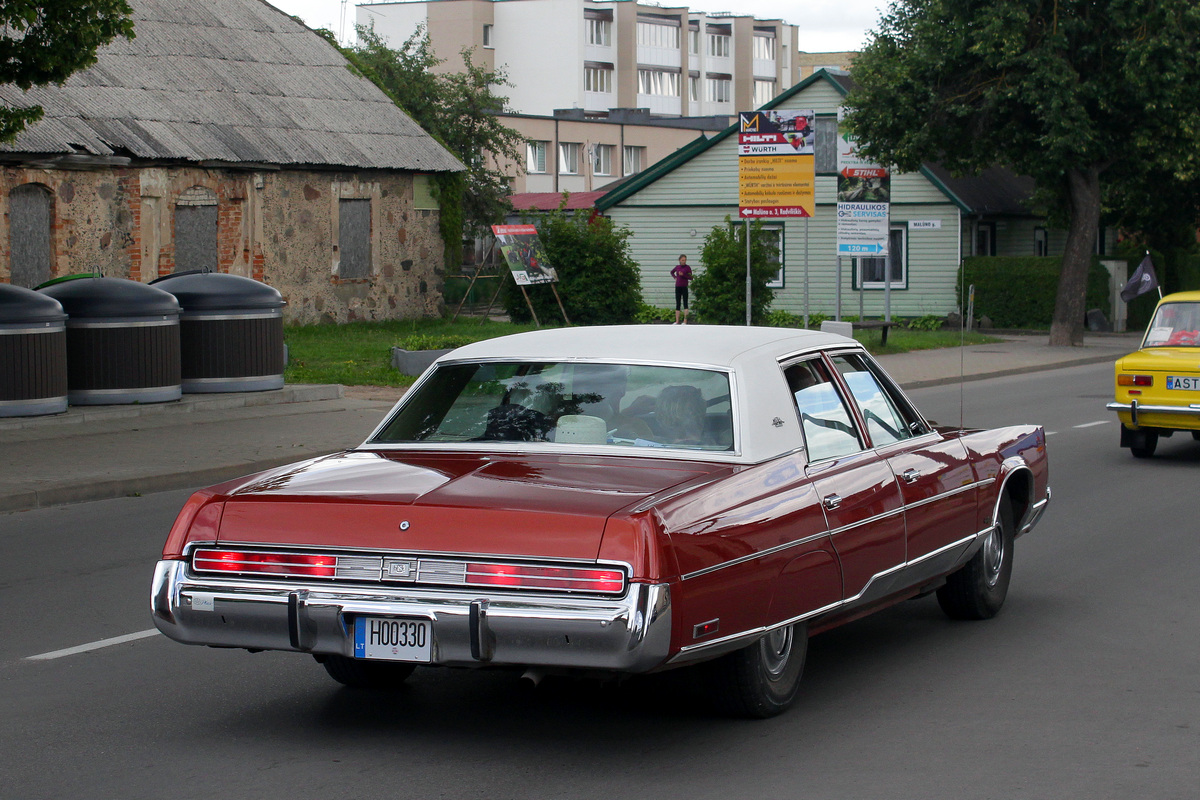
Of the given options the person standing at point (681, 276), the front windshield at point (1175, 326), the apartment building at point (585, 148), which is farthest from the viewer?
the apartment building at point (585, 148)

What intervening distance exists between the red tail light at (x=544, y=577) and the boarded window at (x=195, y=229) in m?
24.3

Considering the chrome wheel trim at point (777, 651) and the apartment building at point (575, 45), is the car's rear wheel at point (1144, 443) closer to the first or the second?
the chrome wheel trim at point (777, 651)

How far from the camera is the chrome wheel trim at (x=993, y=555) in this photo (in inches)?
288

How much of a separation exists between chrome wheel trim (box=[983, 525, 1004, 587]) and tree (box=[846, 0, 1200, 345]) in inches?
972

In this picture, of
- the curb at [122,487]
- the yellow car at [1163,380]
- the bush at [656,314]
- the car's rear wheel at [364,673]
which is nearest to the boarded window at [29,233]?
the curb at [122,487]

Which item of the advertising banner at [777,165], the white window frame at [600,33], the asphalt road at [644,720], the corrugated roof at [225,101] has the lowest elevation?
the asphalt road at [644,720]

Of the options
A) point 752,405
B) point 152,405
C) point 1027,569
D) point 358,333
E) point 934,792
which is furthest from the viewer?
point 358,333

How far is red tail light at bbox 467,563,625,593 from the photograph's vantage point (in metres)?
4.71

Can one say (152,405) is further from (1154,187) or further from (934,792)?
(1154,187)

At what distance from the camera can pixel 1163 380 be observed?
1351cm

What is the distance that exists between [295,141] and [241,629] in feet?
85.7

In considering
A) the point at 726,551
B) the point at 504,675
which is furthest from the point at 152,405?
the point at 726,551

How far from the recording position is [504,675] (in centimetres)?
Result: 634

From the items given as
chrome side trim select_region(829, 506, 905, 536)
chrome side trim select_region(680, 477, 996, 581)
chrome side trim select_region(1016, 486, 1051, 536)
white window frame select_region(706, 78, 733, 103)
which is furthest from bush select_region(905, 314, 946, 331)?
white window frame select_region(706, 78, 733, 103)
